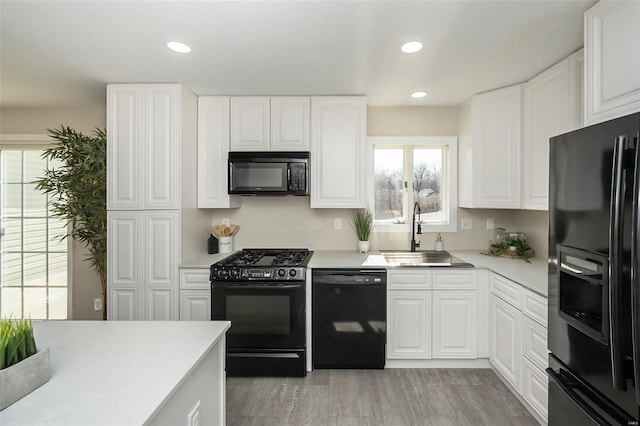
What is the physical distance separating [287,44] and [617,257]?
1.98 meters

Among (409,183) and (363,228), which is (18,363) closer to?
(363,228)

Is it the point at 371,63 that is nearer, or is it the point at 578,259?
the point at 578,259

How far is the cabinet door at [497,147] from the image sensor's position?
2.87 m

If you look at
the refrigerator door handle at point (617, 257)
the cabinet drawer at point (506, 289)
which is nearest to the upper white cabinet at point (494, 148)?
the cabinet drawer at point (506, 289)

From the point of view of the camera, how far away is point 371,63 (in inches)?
96.0

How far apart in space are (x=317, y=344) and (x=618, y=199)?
2.28m

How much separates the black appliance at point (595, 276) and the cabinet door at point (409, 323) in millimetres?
1231

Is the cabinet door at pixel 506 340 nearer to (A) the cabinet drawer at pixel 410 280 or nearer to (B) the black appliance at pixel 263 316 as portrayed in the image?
(A) the cabinet drawer at pixel 410 280

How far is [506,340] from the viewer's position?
255 centimetres

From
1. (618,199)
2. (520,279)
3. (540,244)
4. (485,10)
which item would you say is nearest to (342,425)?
(520,279)

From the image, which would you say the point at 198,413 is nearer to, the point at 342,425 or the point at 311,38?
the point at 342,425

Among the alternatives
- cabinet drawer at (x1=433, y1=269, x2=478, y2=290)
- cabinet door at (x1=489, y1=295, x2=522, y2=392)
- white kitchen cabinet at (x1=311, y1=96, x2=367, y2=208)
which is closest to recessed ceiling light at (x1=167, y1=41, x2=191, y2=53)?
white kitchen cabinet at (x1=311, y1=96, x2=367, y2=208)

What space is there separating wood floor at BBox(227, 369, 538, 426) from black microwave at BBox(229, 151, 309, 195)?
159cm

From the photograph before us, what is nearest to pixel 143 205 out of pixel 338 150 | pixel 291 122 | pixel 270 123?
pixel 270 123
